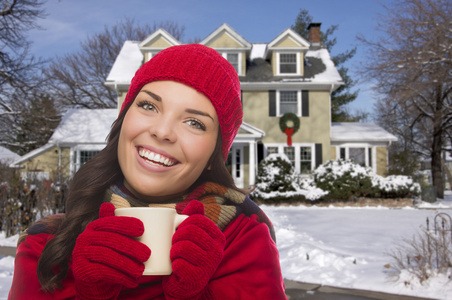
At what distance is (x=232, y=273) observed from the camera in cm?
111

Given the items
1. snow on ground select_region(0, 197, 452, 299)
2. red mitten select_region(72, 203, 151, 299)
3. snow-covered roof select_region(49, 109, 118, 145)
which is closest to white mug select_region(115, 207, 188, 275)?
red mitten select_region(72, 203, 151, 299)

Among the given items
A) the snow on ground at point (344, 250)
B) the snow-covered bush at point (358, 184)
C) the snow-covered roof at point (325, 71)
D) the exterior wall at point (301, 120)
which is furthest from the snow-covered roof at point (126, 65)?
the snow on ground at point (344, 250)

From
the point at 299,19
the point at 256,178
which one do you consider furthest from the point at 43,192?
the point at 299,19

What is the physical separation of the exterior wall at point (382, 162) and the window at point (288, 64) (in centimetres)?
565

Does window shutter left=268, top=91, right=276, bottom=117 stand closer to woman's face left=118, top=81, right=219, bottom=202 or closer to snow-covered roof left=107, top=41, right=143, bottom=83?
snow-covered roof left=107, top=41, right=143, bottom=83

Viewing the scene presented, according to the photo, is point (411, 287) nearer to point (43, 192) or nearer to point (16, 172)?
point (43, 192)

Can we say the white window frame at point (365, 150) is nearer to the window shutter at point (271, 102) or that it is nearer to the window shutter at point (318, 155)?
the window shutter at point (318, 155)

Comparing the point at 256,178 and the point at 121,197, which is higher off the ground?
the point at 121,197

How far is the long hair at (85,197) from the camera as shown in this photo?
110 cm

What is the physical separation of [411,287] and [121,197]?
4.71 metres

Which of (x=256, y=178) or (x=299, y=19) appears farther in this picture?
(x=299, y=19)

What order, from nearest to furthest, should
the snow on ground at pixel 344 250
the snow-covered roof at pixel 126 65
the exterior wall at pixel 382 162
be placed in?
the snow on ground at pixel 344 250 < the snow-covered roof at pixel 126 65 < the exterior wall at pixel 382 162

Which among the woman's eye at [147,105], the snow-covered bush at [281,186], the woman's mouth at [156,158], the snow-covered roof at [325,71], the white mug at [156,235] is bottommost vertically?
the snow-covered bush at [281,186]

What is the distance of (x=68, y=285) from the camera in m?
1.09
